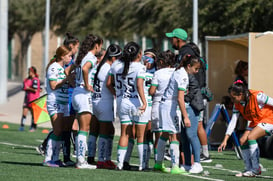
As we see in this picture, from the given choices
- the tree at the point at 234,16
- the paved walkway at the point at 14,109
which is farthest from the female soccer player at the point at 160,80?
the tree at the point at 234,16

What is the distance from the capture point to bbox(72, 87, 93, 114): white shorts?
12.7 meters

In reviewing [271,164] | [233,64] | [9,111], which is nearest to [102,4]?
[9,111]

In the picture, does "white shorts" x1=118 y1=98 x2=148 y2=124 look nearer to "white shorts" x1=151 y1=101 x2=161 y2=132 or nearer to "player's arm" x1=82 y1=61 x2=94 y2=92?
"player's arm" x1=82 y1=61 x2=94 y2=92

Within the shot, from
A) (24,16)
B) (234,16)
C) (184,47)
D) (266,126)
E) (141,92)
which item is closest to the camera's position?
(141,92)

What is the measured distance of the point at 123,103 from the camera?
41.6 feet

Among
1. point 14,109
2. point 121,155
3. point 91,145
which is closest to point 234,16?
point 14,109

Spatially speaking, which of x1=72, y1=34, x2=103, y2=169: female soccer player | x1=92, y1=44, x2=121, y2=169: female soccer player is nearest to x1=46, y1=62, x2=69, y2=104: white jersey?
x1=72, y1=34, x2=103, y2=169: female soccer player

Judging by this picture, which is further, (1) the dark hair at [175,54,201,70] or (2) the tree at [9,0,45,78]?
(2) the tree at [9,0,45,78]

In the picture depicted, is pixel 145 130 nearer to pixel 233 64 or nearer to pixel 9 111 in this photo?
pixel 233 64

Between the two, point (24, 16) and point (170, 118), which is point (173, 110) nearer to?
point (170, 118)

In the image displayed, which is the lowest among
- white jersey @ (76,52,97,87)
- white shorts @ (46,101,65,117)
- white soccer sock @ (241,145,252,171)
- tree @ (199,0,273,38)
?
white soccer sock @ (241,145,252,171)

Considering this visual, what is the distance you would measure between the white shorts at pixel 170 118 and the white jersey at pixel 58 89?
155 cm

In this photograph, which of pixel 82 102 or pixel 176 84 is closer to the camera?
pixel 176 84

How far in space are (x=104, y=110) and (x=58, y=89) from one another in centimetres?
80
